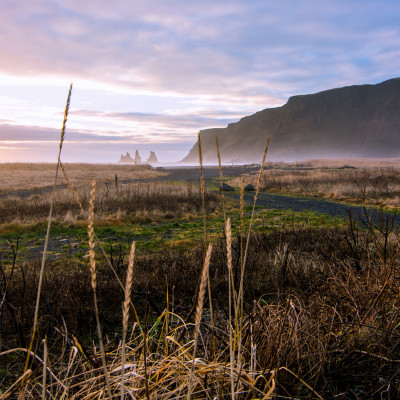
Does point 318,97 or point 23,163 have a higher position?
point 318,97

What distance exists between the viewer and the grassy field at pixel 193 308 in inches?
65.1

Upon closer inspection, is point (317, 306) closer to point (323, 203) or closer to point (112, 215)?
point (112, 215)

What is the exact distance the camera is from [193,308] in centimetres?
194

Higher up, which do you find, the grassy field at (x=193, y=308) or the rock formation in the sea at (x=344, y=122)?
the rock formation in the sea at (x=344, y=122)

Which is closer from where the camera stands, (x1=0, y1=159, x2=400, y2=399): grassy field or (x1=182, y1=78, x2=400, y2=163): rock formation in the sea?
(x1=0, y1=159, x2=400, y2=399): grassy field

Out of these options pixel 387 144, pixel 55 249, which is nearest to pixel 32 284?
pixel 55 249

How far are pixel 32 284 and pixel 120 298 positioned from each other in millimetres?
1148

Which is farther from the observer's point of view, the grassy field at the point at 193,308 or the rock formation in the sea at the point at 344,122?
the rock formation in the sea at the point at 344,122

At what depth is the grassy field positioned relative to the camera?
1.65 metres

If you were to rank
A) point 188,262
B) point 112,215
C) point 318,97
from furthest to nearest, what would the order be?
1. point 318,97
2. point 112,215
3. point 188,262

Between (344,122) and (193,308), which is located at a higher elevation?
(344,122)

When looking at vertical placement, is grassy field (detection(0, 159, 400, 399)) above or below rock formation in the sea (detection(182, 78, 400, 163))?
below

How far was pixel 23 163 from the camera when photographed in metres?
62.9

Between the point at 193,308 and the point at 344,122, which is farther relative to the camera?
the point at 344,122
